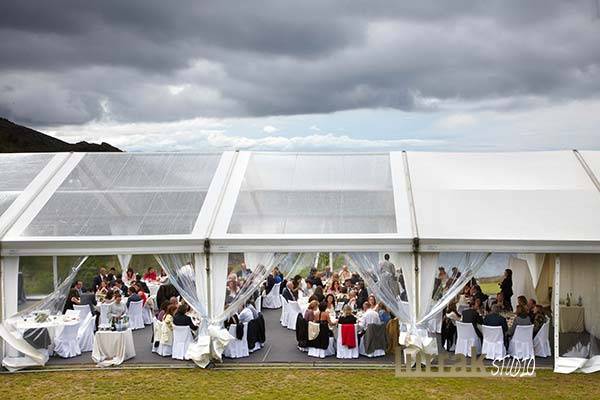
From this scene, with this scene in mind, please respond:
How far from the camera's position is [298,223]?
1253 centimetres

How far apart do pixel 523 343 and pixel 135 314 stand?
864 cm

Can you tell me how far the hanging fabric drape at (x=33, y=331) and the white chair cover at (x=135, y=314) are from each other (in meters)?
2.13

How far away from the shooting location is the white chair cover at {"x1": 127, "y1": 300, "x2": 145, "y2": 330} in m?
14.9

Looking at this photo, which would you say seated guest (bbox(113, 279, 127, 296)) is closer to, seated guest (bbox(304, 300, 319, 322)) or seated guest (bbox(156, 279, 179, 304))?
seated guest (bbox(156, 279, 179, 304))

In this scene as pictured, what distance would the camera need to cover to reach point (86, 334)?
13.2 m

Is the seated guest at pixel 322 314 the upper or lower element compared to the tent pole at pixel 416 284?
lower

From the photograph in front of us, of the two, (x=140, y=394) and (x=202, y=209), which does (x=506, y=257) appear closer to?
(x=202, y=209)

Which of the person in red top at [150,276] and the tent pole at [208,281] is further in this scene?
the person in red top at [150,276]

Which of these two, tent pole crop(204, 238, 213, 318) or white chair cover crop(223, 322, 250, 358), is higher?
tent pole crop(204, 238, 213, 318)

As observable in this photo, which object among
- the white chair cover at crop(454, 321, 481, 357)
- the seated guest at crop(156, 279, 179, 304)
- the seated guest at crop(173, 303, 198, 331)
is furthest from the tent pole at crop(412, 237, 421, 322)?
the seated guest at crop(156, 279, 179, 304)

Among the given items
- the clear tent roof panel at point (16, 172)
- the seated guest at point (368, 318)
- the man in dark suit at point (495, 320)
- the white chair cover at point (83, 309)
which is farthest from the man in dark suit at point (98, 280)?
the man in dark suit at point (495, 320)

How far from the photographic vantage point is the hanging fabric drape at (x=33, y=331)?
12.2m

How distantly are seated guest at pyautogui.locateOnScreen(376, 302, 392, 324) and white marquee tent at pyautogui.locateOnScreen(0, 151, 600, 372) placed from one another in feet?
5.02

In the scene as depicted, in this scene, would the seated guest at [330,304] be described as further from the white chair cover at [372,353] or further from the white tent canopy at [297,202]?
the white tent canopy at [297,202]
